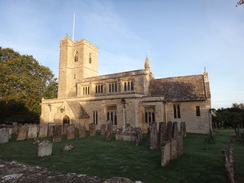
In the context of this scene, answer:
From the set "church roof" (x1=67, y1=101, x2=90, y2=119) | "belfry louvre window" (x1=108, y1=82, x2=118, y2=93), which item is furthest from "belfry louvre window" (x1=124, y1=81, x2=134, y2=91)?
"church roof" (x1=67, y1=101, x2=90, y2=119)

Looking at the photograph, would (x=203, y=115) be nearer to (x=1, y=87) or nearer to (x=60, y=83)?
(x=60, y=83)

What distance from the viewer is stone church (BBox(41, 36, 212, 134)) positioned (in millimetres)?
18453

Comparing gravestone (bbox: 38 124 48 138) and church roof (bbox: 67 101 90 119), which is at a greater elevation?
church roof (bbox: 67 101 90 119)

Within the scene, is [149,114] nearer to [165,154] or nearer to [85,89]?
[85,89]

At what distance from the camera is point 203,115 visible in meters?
18.3

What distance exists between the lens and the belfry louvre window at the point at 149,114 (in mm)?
18938

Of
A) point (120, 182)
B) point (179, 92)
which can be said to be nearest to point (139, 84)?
point (179, 92)

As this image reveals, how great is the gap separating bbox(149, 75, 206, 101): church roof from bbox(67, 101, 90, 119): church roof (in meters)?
9.53

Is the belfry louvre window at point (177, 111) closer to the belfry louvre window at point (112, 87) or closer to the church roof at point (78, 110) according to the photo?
the belfry louvre window at point (112, 87)

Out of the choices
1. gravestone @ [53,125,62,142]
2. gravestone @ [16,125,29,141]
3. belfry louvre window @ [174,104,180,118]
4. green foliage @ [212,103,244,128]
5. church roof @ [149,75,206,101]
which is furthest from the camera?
green foliage @ [212,103,244,128]

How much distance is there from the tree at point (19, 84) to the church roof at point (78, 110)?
9720 mm

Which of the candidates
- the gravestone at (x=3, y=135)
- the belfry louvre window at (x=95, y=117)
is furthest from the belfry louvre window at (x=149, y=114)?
the gravestone at (x=3, y=135)

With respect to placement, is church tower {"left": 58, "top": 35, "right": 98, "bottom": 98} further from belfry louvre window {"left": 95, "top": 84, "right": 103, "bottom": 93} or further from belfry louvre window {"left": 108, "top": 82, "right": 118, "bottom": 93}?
belfry louvre window {"left": 108, "top": 82, "right": 118, "bottom": 93}

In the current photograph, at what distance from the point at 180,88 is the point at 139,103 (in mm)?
6306
